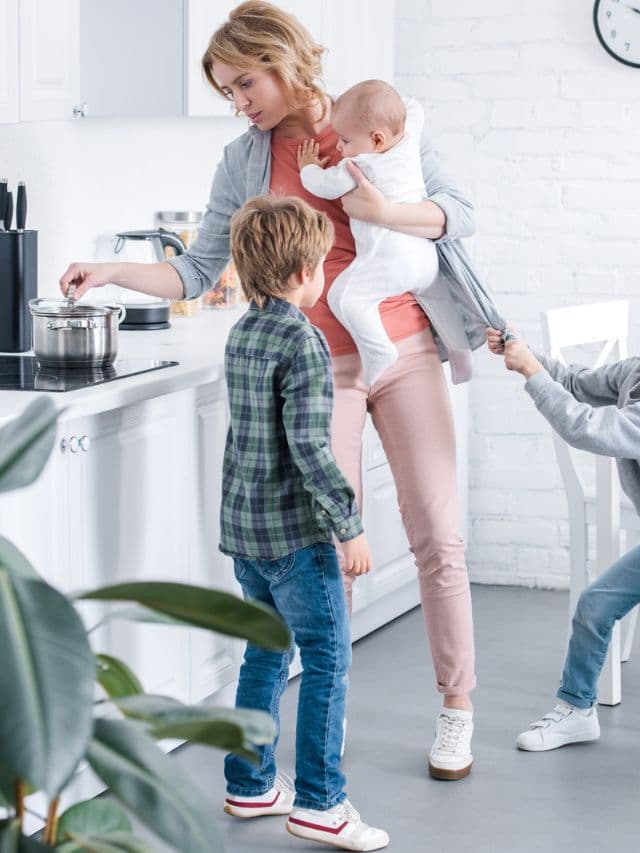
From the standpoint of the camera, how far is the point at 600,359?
3.20 meters

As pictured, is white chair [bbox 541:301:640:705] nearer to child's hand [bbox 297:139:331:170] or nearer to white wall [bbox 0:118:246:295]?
child's hand [bbox 297:139:331:170]

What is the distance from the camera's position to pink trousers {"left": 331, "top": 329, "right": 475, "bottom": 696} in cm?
244

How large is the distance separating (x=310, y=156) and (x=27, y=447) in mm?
1620

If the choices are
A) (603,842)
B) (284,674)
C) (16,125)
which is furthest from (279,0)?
(603,842)

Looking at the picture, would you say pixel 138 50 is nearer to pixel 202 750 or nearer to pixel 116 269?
pixel 116 269

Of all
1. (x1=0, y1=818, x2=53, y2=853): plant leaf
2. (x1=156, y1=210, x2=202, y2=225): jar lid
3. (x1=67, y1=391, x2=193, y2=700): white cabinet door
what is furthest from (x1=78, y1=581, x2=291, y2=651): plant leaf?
(x1=156, y1=210, x2=202, y2=225): jar lid

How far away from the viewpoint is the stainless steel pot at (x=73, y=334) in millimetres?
2375

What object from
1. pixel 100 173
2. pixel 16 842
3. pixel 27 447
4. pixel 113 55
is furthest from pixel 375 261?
pixel 16 842

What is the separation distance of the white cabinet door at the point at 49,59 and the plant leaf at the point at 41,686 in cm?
183

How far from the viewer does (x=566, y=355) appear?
3.84 meters

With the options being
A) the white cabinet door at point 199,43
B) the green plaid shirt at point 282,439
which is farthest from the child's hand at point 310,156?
the white cabinet door at point 199,43

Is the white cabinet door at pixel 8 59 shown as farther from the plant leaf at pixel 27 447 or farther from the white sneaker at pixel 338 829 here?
the plant leaf at pixel 27 447

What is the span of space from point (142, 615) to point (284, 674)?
4.52 ft

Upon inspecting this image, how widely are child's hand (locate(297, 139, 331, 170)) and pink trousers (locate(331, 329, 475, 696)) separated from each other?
1.19 feet
